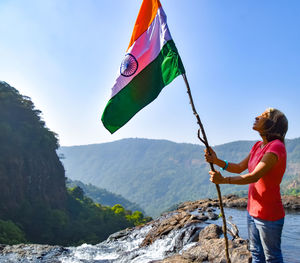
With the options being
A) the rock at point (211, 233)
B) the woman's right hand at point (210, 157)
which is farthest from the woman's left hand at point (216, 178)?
the rock at point (211, 233)

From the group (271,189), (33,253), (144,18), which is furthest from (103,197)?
(271,189)

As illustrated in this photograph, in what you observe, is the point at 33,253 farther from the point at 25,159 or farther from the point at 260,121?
the point at 25,159

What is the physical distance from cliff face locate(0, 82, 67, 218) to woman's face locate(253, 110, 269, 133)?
5052 centimetres

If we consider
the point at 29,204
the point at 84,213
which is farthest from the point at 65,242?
the point at 84,213

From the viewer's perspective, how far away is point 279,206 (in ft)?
10.5

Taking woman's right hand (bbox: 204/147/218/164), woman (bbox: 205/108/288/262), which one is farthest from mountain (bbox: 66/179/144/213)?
woman (bbox: 205/108/288/262)

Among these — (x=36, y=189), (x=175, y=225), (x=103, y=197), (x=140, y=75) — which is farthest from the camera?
(x=103, y=197)

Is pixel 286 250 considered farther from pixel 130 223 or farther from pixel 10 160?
pixel 130 223

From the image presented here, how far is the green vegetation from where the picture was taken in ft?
162

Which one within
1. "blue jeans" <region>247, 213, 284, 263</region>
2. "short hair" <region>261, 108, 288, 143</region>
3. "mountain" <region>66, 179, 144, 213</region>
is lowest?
"mountain" <region>66, 179, 144, 213</region>

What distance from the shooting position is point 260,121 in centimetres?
336

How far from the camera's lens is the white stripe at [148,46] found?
4.72 meters

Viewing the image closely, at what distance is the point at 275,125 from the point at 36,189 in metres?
60.2

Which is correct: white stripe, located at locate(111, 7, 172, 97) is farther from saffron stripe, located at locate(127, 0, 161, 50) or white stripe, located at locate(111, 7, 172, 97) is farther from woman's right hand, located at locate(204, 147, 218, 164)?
woman's right hand, located at locate(204, 147, 218, 164)
